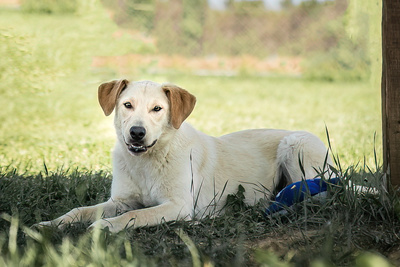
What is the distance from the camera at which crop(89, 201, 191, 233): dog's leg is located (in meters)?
3.17

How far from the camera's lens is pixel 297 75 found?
1745 cm

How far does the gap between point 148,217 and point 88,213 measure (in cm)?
45

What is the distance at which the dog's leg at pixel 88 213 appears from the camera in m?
3.18

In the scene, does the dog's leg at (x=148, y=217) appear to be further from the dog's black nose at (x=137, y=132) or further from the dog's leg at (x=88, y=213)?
the dog's black nose at (x=137, y=132)

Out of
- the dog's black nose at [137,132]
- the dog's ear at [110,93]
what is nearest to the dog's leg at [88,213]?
the dog's black nose at [137,132]

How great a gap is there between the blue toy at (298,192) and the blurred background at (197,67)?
2.03 feet

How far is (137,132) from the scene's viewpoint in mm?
3436

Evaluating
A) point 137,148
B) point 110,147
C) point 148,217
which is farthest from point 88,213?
point 110,147

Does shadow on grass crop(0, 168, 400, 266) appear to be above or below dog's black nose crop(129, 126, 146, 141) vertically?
below

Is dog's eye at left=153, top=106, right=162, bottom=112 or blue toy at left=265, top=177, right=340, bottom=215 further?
dog's eye at left=153, top=106, right=162, bottom=112

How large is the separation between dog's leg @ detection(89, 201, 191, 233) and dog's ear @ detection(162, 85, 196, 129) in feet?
1.94

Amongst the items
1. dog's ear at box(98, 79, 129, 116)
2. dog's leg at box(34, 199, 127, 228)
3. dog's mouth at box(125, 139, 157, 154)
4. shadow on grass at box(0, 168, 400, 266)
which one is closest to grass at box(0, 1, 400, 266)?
shadow on grass at box(0, 168, 400, 266)

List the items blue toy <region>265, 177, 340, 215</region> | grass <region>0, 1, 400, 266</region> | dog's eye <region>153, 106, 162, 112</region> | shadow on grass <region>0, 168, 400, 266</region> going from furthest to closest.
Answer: dog's eye <region>153, 106, 162, 112</region>, blue toy <region>265, 177, 340, 215</region>, grass <region>0, 1, 400, 266</region>, shadow on grass <region>0, 168, 400, 266</region>

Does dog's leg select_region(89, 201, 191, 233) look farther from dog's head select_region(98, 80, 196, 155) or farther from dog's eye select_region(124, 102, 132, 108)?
dog's eye select_region(124, 102, 132, 108)
